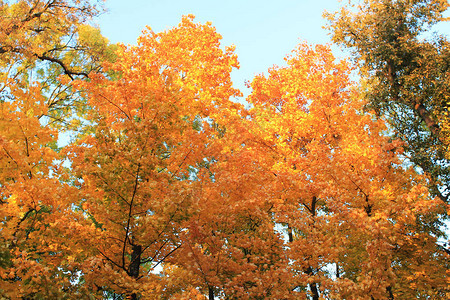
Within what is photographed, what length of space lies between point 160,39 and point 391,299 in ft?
40.2

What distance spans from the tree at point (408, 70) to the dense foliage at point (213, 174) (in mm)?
72

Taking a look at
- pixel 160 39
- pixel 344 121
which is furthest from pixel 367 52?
pixel 160 39

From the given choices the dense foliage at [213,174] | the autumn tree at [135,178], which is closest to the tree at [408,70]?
the dense foliage at [213,174]

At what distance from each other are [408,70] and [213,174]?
9941 mm

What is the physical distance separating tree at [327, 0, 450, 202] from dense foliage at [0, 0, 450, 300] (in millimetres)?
72

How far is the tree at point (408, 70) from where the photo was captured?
12.1 meters

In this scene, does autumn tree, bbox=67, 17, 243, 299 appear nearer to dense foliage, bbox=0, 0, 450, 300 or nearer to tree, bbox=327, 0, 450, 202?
dense foliage, bbox=0, 0, 450, 300

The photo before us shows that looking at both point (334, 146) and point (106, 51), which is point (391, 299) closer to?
point (334, 146)

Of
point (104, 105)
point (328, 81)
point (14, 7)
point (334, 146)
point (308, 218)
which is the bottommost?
point (308, 218)

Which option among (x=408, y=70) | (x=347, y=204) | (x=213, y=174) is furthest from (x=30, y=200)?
(x=408, y=70)

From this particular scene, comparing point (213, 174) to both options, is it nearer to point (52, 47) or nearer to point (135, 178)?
point (135, 178)

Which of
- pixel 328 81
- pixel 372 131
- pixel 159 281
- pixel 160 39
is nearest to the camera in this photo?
pixel 159 281

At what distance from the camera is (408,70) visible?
13758 millimetres

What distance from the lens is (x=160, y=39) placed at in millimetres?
14211
